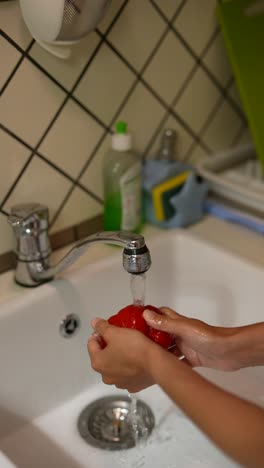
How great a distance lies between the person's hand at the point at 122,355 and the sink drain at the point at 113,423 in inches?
7.5

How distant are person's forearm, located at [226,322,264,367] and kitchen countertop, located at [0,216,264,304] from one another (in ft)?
0.83

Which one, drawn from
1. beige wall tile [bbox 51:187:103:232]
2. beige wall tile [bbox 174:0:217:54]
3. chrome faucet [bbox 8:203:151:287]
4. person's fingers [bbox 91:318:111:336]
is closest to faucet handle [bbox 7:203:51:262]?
chrome faucet [bbox 8:203:151:287]

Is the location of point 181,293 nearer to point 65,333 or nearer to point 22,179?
point 65,333

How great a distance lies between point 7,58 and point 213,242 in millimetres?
456

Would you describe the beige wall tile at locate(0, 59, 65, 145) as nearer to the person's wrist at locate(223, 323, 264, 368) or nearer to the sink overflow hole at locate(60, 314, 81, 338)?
the sink overflow hole at locate(60, 314, 81, 338)

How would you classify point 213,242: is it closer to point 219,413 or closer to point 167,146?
point 167,146

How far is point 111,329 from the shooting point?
2.34 ft

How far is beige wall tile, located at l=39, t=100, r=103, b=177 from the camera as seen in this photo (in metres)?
0.95

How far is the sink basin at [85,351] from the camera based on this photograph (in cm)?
86

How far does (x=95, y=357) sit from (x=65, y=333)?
23 cm

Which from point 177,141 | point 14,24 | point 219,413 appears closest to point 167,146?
point 177,141

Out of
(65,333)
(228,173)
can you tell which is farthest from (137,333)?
(228,173)

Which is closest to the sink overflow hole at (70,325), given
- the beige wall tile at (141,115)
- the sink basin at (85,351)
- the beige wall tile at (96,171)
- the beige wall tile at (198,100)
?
the sink basin at (85,351)

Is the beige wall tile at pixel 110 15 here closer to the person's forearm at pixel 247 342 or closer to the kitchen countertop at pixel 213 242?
the kitchen countertop at pixel 213 242
